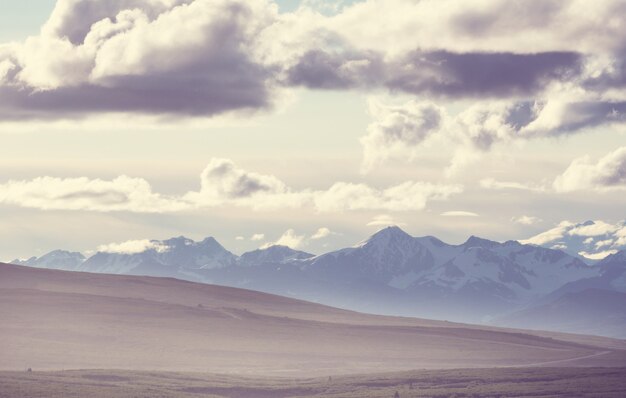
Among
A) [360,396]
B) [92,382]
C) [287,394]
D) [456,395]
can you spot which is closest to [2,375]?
[92,382]

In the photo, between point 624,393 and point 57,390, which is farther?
point 624,393

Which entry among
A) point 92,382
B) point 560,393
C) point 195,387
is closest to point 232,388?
point 195,387

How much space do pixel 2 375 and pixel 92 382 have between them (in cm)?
1501

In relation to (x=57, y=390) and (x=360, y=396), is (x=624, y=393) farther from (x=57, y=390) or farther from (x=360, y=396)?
(x=57, y=390)

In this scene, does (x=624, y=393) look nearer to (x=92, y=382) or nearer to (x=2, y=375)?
(x=92, y=382)

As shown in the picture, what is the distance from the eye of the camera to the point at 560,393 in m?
185

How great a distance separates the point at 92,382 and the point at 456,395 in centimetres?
5781

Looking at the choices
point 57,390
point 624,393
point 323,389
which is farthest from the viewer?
point 323,389

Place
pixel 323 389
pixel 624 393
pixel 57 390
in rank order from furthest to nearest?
pixel 323 389 < pixel 624 393 < pixel 57 390

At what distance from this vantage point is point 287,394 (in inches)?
7603

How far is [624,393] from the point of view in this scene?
7210 inches

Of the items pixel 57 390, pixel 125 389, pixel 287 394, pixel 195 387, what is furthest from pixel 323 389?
pixel 57 390

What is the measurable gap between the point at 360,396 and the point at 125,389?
35407mm

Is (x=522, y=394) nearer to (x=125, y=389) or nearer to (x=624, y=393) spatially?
(x=624, y=393)
